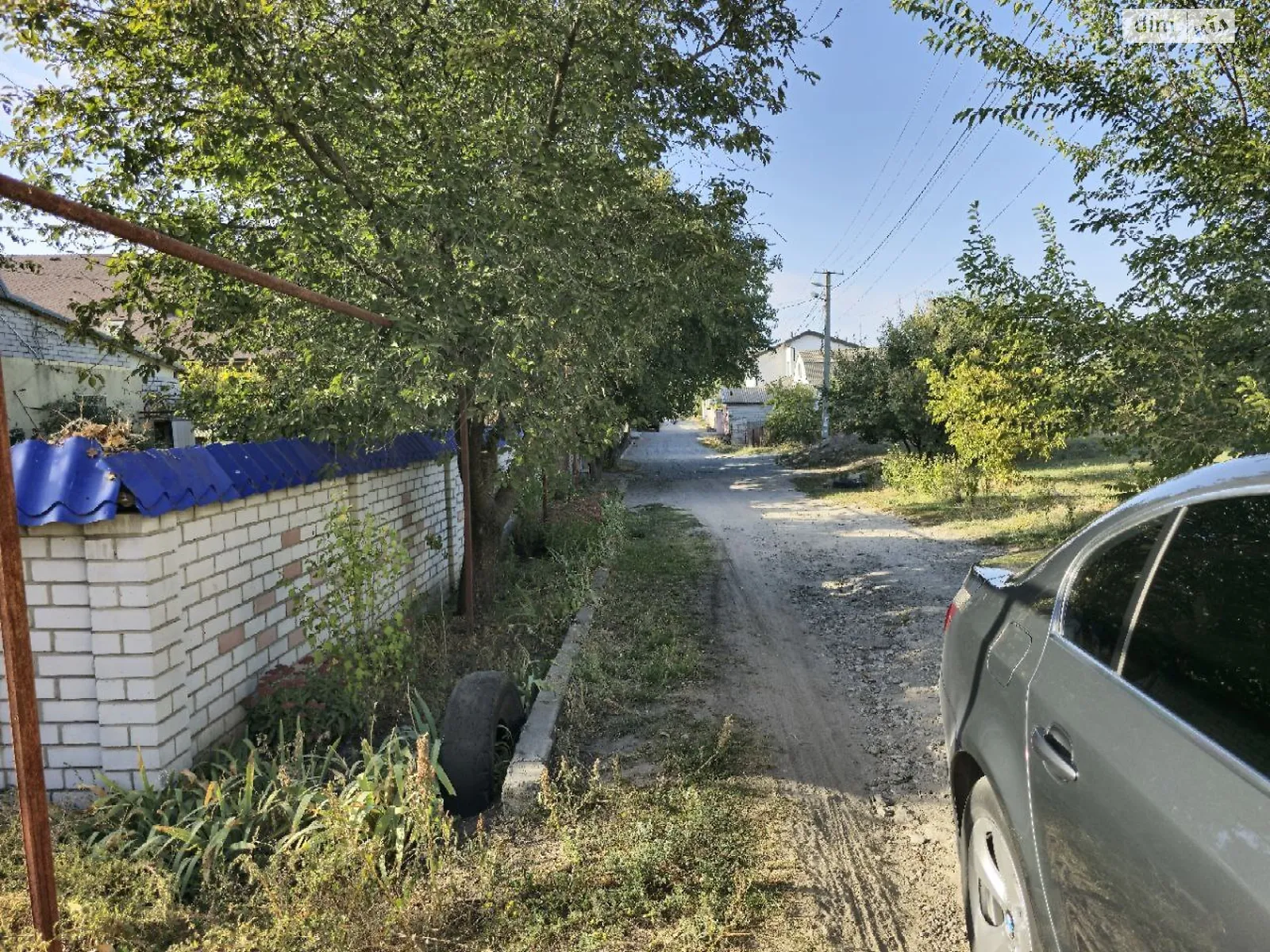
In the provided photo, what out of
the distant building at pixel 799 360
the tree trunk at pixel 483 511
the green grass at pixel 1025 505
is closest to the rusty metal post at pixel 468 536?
the tree trunk at pixel 483 511

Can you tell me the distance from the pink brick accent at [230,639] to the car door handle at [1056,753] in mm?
3839

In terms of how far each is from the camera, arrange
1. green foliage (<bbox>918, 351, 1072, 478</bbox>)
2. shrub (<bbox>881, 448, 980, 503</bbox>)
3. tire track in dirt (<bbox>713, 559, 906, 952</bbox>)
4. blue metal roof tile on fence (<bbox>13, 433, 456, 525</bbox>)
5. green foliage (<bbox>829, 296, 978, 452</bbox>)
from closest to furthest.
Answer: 1. tire track in dirt (<bbox>713, 559, 906, 952</bbox>)
2. blue metal roof tile on fence (<bbox>13, 433, 456, 525</bbox>)
3. green foliage (<bbox>918, 351, 1072, 478</bbox>)
4. shrub (<bbox>881, 448, 980, 503</bbox>)
5. green foliage (<bbox>829, 296, 978, 452</bbox>)

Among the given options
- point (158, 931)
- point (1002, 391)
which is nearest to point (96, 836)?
point (158, 931)

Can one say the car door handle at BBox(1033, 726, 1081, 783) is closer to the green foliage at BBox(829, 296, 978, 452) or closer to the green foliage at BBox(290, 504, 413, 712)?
the green foliage at BBox(290, 504, 413, 712)

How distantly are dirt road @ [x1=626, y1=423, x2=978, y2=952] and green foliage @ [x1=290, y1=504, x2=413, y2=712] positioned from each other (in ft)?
7.33

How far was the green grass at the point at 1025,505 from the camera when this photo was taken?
1062 centimetres

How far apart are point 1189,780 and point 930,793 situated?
107 inches

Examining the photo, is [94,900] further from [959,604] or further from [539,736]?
[959,604]

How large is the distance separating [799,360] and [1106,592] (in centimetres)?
7284

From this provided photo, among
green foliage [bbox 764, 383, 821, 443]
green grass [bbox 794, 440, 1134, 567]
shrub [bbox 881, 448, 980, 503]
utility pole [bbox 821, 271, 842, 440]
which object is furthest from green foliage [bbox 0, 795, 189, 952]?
green foliage [bbox 764, 383, 821, 443]

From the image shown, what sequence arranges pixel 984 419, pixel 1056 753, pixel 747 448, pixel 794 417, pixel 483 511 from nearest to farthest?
pixel 1056 753 → pixel 483 511 → pixel 984 419 → pixel 794 417 → pixel 747 448

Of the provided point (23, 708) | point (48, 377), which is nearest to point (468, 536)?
point (23, 708)

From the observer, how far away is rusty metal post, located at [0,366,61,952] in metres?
2.12

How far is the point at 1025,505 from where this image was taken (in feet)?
44.9
